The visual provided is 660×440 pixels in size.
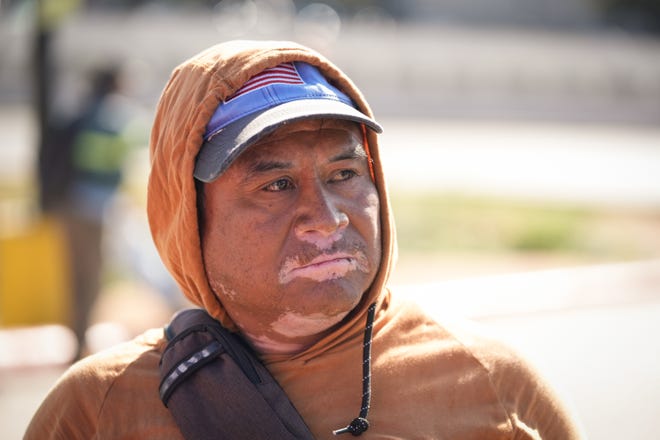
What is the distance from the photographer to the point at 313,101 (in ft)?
7.06

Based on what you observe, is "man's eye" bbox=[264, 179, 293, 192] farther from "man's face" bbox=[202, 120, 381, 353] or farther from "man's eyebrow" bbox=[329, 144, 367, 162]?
"man's eyebrow" bbox=[329, 144, 367, 162]

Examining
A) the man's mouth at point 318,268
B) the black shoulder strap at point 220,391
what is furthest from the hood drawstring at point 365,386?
the man's mouth at point 318,268

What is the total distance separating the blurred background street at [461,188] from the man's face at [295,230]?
430mm

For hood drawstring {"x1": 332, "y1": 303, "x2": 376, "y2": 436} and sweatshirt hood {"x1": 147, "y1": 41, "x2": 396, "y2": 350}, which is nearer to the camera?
hood drawstring {"x1": 332, "y1": 303, "x2": 376, "y2": 436}

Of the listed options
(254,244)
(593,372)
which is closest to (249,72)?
(254,244)

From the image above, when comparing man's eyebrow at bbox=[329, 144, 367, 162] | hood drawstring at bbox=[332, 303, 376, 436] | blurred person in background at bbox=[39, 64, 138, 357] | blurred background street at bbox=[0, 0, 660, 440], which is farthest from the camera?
blurred person in background at bbox=[39, 64, 138, 357]

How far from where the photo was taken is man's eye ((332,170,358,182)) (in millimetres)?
2205

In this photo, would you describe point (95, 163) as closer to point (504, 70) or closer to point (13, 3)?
point (13, 3)

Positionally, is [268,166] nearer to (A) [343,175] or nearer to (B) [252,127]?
(B) [252,127]

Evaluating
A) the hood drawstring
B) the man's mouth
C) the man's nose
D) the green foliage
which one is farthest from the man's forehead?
the green foliage

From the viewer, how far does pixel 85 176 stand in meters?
7.50

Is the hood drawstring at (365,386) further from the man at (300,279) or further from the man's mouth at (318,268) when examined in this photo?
the man's mouth at (318,268)

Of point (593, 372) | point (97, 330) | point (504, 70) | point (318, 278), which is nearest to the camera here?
point (318, 278)

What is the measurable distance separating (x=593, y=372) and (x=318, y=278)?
430 cm
